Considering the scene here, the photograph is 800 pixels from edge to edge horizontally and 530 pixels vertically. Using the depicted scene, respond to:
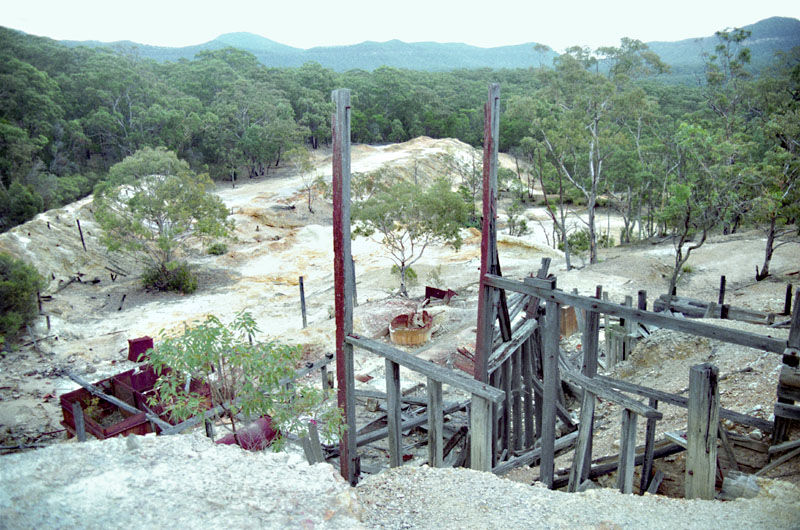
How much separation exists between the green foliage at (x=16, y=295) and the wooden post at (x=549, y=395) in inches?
622

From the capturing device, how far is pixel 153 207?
23.5 metres

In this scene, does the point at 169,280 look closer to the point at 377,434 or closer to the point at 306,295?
the point at 306,295

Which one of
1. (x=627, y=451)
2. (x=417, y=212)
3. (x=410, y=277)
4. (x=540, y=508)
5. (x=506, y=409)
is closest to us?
(x=540, y=508)

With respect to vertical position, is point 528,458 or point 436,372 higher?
point 436,372

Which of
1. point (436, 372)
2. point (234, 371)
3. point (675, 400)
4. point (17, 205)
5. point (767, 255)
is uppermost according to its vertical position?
point (234, 371)

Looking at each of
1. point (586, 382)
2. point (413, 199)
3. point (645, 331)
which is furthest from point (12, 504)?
point (413, 199)

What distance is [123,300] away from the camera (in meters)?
22.1

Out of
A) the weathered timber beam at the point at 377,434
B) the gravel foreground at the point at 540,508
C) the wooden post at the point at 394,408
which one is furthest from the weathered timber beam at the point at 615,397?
the weathered timber beam at the point at 377,434

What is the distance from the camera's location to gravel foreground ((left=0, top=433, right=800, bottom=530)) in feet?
12.0

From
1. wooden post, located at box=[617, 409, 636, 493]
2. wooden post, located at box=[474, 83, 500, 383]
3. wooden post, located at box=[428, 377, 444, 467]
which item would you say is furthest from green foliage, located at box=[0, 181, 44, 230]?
wooden post, located at box=[617, 409, 636, 493]

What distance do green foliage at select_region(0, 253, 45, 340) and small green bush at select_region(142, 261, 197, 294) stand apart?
5229 millimetres

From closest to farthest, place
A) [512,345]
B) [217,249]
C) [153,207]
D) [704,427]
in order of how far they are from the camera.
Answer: [704,427] → [512,345] → [153,207] → [217,249]

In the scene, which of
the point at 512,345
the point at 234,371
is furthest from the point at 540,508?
the point at 512,345

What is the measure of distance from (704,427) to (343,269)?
3787 millimetres
